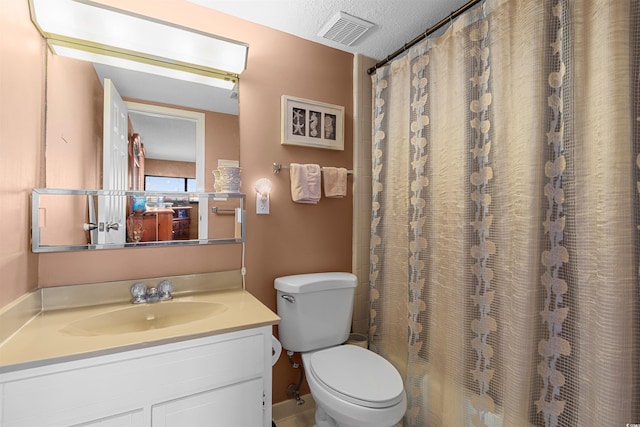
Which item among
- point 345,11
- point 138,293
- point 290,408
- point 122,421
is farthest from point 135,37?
point 290,408

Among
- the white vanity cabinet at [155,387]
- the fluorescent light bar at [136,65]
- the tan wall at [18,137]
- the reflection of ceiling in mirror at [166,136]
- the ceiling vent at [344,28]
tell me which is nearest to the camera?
the white vanity cabinet at [155,387]

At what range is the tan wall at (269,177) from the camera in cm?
128

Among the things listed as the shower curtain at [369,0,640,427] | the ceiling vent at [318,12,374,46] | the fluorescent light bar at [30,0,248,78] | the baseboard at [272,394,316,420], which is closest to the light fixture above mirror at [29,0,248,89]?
the fluorescent light bar at [30,0,248,78]

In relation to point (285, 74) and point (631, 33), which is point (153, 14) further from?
point (631, 33)

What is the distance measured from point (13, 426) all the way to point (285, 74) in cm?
182

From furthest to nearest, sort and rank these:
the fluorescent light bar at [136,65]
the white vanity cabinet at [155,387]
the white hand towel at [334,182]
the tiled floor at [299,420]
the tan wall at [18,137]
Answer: the white hand towel at [334,182]
the tiled floor at [299,420]
the fluorescent light bar at [136,65]
the tan wall at [18,137]
the white vanity cabinet at [155,387]

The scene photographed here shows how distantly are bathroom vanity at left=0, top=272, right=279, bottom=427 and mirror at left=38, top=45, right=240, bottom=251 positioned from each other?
408 mm

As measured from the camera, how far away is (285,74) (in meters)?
1.78

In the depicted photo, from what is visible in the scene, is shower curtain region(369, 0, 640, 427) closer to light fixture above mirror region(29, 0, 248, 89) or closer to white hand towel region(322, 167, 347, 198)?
white hand towel region(322, 167, 347, 198)

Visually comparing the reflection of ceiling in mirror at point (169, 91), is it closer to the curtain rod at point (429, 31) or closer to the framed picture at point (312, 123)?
the framed picture at point (312, 123)

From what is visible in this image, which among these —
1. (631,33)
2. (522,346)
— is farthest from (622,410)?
(631,33)

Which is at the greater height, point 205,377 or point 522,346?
point 522,346

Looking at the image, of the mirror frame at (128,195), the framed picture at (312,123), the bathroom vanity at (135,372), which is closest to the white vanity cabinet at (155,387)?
the bathroom vanity at (135,372)

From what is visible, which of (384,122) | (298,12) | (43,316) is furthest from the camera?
(384,122)
